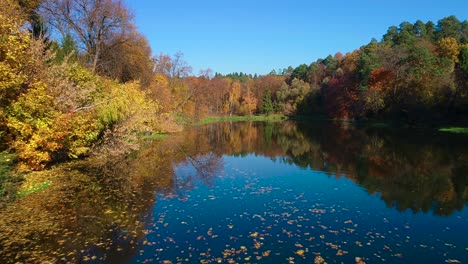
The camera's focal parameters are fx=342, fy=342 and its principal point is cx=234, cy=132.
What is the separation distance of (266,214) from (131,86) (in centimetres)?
2867

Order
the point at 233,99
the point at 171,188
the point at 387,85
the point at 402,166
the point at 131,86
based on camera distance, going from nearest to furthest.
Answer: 1. the point at 171,188
2. the point at 402,166
3. the point at 131,86
4. the point at 387,85
5. the point at 233,99

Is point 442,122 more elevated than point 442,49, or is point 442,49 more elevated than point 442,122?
point 442,49

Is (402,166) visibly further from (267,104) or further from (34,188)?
(267,104)

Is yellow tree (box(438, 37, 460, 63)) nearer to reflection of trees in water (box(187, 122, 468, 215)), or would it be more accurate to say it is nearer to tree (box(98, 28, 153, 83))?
reflection of trees in water (box(187, 122, 468, 215))

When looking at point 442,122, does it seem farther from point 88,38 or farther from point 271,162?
point 88,38

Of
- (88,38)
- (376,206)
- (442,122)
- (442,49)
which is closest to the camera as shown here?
(376,206)

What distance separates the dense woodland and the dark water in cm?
352

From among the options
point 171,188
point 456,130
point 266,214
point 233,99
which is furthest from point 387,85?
point 266,214

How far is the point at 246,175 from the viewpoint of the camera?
2209 cm

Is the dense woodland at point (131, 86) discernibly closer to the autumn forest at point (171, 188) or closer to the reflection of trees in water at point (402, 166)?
the autumn forest at point (171, 188)

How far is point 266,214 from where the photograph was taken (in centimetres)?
1385

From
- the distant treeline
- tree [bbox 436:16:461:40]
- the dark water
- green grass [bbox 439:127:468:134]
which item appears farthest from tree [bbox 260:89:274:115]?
the dark water

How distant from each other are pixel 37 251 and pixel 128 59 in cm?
3852

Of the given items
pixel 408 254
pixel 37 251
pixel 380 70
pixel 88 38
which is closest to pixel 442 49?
pixel 380 70
